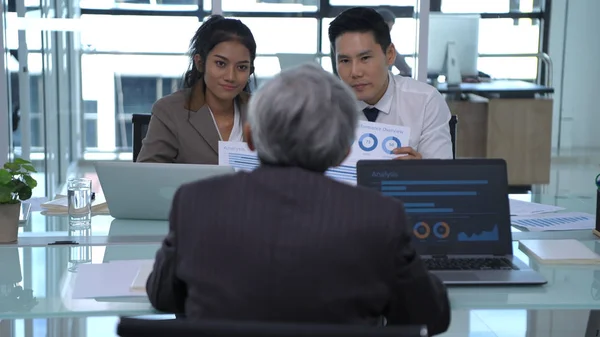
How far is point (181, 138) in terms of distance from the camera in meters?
2.95

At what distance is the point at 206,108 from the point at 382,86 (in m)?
0.63

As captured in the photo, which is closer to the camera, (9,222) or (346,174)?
(9,222)

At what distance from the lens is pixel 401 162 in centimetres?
200

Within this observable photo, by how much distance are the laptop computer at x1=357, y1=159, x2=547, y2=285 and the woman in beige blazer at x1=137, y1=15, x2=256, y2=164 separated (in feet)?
3.45

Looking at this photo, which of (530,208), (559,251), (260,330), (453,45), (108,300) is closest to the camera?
(260,330)

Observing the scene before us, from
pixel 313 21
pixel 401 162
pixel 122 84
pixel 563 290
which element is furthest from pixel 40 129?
pixel 563 290

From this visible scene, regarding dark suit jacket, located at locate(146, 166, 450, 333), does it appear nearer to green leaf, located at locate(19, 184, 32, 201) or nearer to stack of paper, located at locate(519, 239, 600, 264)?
stack of paper, located at locate(519, 239, 600, 264)

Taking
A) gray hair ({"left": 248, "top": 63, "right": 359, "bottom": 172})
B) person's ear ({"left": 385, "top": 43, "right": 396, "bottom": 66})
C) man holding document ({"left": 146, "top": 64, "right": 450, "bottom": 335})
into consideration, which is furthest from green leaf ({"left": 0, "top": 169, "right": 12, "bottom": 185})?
person's ear ({"left": 385, "top": 43, "right": 396, "bottom": 66})

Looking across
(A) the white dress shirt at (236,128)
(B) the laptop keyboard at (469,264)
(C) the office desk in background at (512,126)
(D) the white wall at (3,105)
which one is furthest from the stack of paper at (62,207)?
(C) the office desk in background at (512,126)

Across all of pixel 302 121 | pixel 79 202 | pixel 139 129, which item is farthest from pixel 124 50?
pixel 302 121

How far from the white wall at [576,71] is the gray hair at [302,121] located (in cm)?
469

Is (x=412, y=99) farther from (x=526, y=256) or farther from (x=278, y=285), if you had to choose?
(x=278, y=285)

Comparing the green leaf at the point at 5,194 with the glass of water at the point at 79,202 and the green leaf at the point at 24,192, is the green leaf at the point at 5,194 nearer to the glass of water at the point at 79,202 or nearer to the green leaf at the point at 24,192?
the green leaf at the point at 24,192

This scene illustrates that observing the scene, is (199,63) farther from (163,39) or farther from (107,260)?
(163,39)
